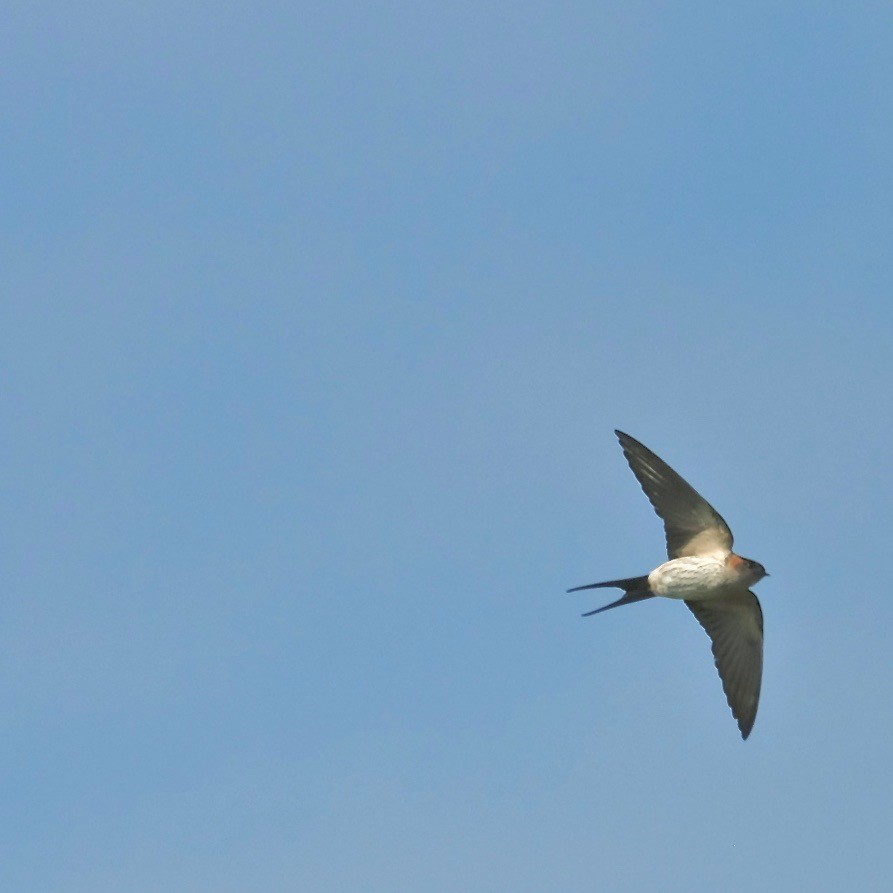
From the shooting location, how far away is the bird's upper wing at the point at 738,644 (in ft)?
68.8

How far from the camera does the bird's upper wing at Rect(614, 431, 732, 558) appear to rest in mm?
20406

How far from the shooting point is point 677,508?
67.6 ft

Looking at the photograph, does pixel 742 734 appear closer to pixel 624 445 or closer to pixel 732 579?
pixel 732 579

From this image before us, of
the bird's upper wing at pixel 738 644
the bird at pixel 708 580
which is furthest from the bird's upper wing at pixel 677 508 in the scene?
the bird's upper wing at pixel 738 644

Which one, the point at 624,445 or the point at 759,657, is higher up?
the point at 624,445

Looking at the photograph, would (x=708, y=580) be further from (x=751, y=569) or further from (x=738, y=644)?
(x=738, y=644)

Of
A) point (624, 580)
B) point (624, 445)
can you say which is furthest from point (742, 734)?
point (624, 445)

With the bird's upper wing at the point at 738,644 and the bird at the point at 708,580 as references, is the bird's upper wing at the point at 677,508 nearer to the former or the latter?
the bird at the point at 708,580

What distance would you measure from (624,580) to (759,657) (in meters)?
1.92

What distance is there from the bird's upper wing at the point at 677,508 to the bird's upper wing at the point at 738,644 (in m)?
0.71

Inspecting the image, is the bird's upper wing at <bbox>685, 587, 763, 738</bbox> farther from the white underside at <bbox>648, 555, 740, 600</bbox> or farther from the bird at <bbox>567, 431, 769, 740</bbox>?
the white underside at <bbox>648, 555, 740, 600</bbox>

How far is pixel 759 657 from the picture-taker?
2106 centimetres

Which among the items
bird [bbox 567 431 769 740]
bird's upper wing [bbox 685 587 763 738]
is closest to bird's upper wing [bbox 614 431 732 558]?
bird [bbox 567 431 769 740]

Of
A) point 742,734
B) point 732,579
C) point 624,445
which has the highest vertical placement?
point 624,445
